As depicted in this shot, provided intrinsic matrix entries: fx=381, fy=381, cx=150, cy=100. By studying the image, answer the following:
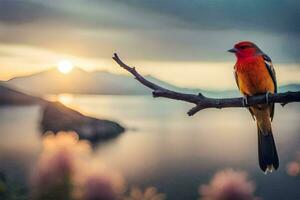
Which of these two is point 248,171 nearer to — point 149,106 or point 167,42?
point 149,106

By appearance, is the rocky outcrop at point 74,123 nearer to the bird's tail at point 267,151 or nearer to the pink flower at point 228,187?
the pink flower at point 228,187

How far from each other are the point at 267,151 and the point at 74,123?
0.72 metres

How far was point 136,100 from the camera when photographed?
1.42m

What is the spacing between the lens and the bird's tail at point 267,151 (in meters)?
1.40

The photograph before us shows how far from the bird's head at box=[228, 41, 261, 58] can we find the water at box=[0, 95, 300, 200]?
208 millimetres

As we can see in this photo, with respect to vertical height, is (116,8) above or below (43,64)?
above

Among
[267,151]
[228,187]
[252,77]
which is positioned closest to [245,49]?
[252,77]

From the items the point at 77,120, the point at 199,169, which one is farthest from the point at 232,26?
the point at 77,120

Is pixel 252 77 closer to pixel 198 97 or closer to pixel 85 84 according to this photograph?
pixel 198 97

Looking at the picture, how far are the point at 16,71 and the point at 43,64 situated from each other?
0.10 m

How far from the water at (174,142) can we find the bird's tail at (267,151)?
0.03 meters

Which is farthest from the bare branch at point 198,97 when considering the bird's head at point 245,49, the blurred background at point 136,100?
the bird's head at point 245,49

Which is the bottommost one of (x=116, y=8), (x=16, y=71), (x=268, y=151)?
(x=268, y=151)

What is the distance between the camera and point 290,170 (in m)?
1.44
